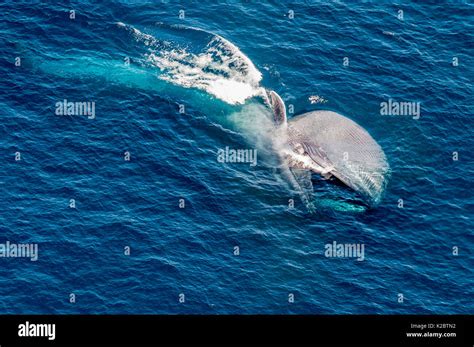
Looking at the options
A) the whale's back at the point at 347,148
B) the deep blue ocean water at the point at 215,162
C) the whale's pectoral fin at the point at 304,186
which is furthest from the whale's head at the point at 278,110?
the whale's pectoral fin at the point at 304,186

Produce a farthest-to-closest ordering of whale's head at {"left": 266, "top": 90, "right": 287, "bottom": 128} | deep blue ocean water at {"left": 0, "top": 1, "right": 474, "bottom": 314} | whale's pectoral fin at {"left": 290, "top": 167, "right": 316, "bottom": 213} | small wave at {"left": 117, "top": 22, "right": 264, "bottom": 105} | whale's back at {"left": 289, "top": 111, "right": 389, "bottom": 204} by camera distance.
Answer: small wave at {"left": 117, "top": 22, "right": 264, "bottom": 105}
whale's head at {"left": 266, "top": 90, "right": 287, "bottom": 128}
whale's back at {"left": 289, "top": 111, "right": 389, "bottom": 204}
whale's pectoral fin at {"left": 290, "top": 167, "right": 316, "bottom": 213}
deep blue ocean water at {"left": 0, "top": 1, "right": 474, "bottom": 314}

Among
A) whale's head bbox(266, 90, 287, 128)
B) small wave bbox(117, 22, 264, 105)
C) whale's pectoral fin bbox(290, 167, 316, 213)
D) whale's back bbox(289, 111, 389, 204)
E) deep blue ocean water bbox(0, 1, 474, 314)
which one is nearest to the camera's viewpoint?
deep blue ocean water bbox(0, 1, 474, 314)

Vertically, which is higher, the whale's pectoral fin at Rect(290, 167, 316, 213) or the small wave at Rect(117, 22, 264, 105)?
the small wave at Rect(117, 22, 264, 105)

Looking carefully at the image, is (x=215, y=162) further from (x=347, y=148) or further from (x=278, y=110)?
(x=347, y=148)

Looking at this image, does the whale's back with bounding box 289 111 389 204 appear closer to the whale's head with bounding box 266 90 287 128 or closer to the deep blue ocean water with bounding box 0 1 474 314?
the whale's head with bounding box 266 90 287 128

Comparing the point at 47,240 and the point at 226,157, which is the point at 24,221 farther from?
the point at 226,157

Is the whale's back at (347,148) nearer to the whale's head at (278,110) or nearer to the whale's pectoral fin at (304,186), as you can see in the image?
the whale's head at (278,110)

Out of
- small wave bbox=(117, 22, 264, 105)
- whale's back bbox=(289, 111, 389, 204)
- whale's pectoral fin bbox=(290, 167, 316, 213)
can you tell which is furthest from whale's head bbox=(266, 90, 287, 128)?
whale's pectoral fin bbox=(290, 167, 316, 213)
